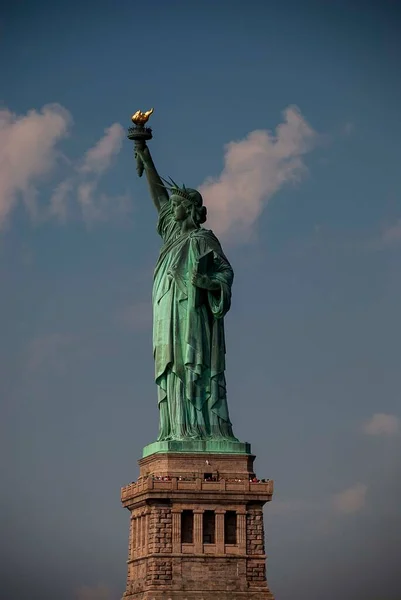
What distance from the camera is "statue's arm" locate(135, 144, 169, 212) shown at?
235ft

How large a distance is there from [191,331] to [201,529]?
7.02 m

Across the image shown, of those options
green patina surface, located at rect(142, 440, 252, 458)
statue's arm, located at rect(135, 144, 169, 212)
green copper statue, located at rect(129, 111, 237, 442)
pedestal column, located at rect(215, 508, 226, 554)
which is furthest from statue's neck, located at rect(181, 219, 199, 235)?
pedestal column, located at rect(215, 508, 226, 554)

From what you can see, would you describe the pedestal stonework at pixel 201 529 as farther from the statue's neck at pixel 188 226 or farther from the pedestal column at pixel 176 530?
the statue's neck at pixel 188 226

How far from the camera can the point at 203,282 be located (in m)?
68.4

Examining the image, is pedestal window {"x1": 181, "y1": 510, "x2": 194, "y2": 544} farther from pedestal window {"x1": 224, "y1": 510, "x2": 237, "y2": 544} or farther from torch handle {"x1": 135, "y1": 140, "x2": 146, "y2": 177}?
torch handle {"x1": 135, "y1": 140, "x2": 146, "y2": 177}

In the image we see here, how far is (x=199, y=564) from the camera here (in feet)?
216

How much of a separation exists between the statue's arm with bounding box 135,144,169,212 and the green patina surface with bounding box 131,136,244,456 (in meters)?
1.70

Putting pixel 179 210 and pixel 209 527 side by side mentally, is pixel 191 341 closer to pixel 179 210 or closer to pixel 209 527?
pixel 179 210

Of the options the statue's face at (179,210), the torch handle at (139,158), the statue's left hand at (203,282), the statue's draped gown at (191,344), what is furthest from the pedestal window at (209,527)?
the torch handle at (139,158)

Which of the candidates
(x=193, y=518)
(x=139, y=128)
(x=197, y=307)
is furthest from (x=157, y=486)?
(x=139, y=128)

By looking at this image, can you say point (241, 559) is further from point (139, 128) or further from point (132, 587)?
point (139, 128)

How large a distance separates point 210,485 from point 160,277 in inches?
320

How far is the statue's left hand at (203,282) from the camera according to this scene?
224ft

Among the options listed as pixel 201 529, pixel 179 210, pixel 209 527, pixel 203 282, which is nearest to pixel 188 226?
pixel 179 210
